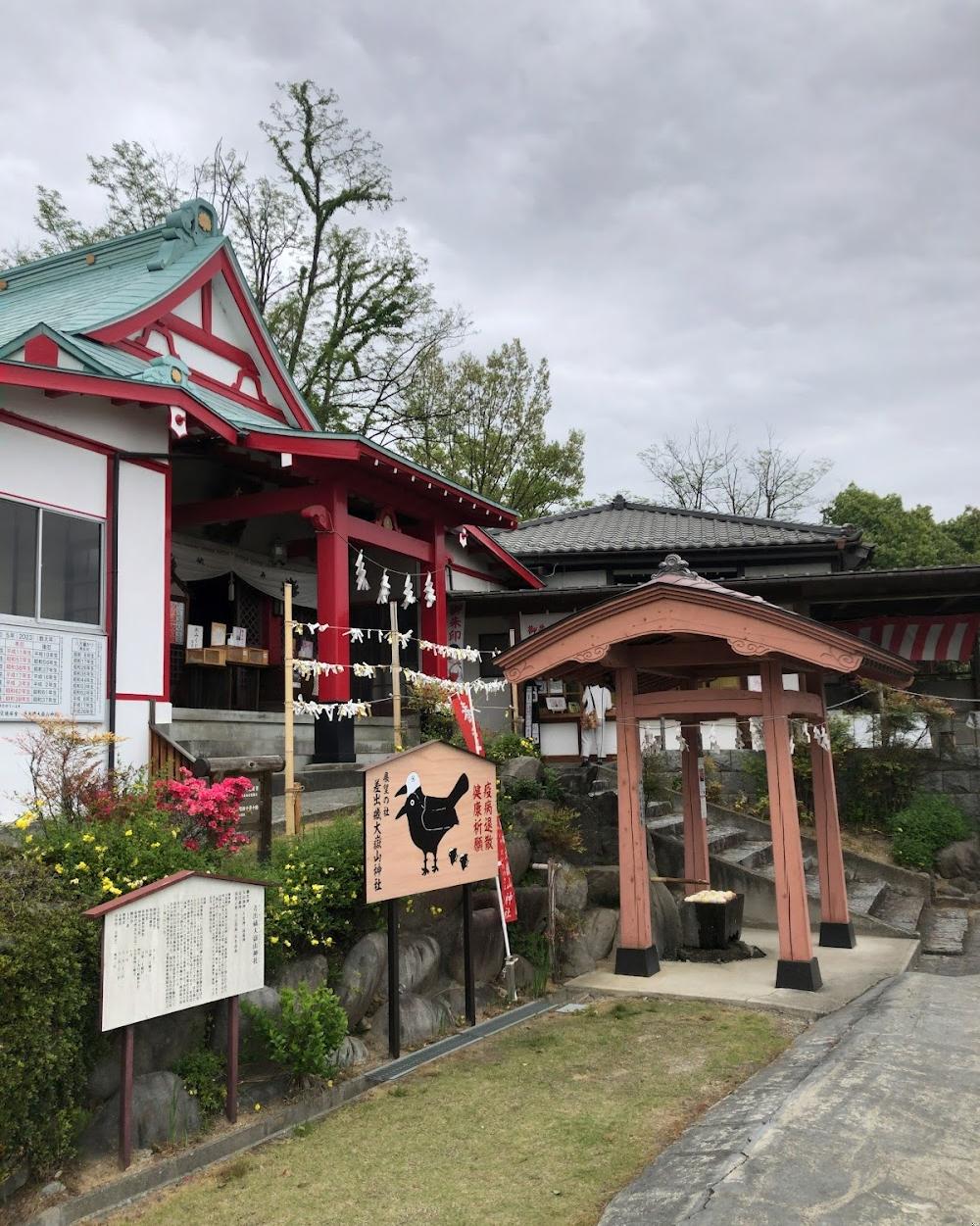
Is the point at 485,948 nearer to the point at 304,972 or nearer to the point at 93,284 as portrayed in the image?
the point at 304,972

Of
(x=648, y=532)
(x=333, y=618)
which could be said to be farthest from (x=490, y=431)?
(x=333, y=618)

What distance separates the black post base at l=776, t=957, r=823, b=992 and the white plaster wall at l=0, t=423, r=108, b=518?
805cm

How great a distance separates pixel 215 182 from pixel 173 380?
20294 millimetres

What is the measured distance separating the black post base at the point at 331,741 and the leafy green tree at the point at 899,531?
95.0 ft

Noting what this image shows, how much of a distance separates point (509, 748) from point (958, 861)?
686 cm

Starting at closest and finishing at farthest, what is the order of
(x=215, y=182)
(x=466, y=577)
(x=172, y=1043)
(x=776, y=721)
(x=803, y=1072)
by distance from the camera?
(x=172, y=1043)
(x=803, y=1072)
(x=776, y=721)
(x=466, y=577)
(x=215, y=182)

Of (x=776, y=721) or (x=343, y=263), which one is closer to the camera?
(x=776, y=721)

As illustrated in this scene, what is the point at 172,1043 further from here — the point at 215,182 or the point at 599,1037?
the point at 215,182

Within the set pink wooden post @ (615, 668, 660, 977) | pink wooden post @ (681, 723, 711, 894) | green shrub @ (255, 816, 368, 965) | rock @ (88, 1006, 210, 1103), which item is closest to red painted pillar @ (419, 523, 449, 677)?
pink wooden post @ (681, 723, 711, 894)

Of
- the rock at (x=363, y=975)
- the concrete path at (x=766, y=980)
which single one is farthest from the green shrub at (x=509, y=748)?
the rock at (x=363, y=975)

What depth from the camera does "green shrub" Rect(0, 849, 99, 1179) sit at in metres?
4.53

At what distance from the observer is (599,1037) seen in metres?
7.53

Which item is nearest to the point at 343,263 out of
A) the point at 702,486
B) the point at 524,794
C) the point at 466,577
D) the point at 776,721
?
the point at 466,577

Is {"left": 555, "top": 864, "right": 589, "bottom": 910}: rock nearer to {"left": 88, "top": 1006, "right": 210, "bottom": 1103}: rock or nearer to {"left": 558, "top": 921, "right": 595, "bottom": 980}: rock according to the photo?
{"left": 558, "top": 921, "right": 595, "bottom": 980}: rock
